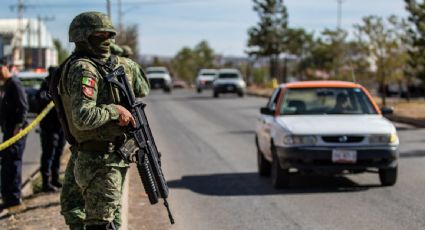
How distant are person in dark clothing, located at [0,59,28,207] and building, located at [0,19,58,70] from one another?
43.0 m

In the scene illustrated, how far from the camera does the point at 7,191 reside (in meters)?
9.62

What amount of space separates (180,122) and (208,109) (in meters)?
7.22

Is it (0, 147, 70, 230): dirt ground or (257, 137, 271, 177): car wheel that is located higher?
(0, 147, 70, 230): dirt ground

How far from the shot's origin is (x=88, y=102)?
4.79 meters

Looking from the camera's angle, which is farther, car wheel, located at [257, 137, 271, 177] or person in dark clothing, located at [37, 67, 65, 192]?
car wheel, located at [257, 137, 271, 177]

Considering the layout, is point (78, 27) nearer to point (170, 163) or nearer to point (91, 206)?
point (91, 206)

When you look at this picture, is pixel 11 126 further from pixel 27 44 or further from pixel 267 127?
pixel 27 44

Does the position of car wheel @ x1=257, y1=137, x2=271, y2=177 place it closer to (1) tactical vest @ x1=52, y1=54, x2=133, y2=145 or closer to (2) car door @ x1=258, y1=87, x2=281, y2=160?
(2) car door @ x1=258, y1=87, x2=281, y2=160

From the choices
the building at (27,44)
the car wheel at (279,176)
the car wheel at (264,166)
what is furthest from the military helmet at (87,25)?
the building at (27,44)

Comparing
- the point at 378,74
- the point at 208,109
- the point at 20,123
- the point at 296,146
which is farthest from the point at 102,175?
the point at 378,74

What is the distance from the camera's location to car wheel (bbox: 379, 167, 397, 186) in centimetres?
1040

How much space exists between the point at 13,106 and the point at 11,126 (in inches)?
9.9

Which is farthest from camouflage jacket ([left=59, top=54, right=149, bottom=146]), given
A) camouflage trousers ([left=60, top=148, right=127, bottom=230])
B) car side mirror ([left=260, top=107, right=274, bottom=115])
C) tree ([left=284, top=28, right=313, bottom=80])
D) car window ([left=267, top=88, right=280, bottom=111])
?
tree ([left=284, top=28, right=313, bottom=80])

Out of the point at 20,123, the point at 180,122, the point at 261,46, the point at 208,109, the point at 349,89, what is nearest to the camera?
the point at 20,123
